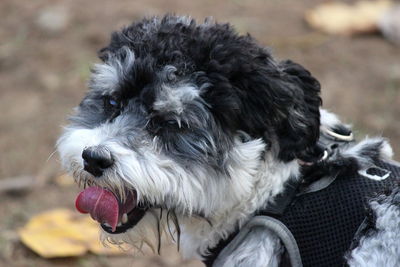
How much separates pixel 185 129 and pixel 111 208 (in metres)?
0.38

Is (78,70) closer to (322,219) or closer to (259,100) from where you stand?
(259,100)

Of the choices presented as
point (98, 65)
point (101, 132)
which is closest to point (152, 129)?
point (101, 132)

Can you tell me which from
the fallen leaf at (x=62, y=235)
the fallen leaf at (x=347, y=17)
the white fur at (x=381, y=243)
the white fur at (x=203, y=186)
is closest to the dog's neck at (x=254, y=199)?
the white fur at (x=203, y=186)

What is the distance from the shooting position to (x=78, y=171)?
244 centimetres

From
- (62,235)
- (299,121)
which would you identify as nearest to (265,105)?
(299,121)

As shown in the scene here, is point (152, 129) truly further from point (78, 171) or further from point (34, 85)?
point (34, 85)

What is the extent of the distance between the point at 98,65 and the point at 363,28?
402 centimetres

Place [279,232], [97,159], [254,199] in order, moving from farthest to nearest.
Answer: [254,199] < [279,232] < [97,159]

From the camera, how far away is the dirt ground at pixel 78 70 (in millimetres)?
4188

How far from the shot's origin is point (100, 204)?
8.01 feet

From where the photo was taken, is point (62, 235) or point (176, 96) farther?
point (62, 235)

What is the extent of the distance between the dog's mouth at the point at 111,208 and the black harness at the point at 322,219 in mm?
435

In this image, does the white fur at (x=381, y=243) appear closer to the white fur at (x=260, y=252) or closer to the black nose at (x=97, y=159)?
the white fur at (x=260, y=252)

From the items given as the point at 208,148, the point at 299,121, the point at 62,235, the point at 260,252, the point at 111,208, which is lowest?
the point at 62,235
